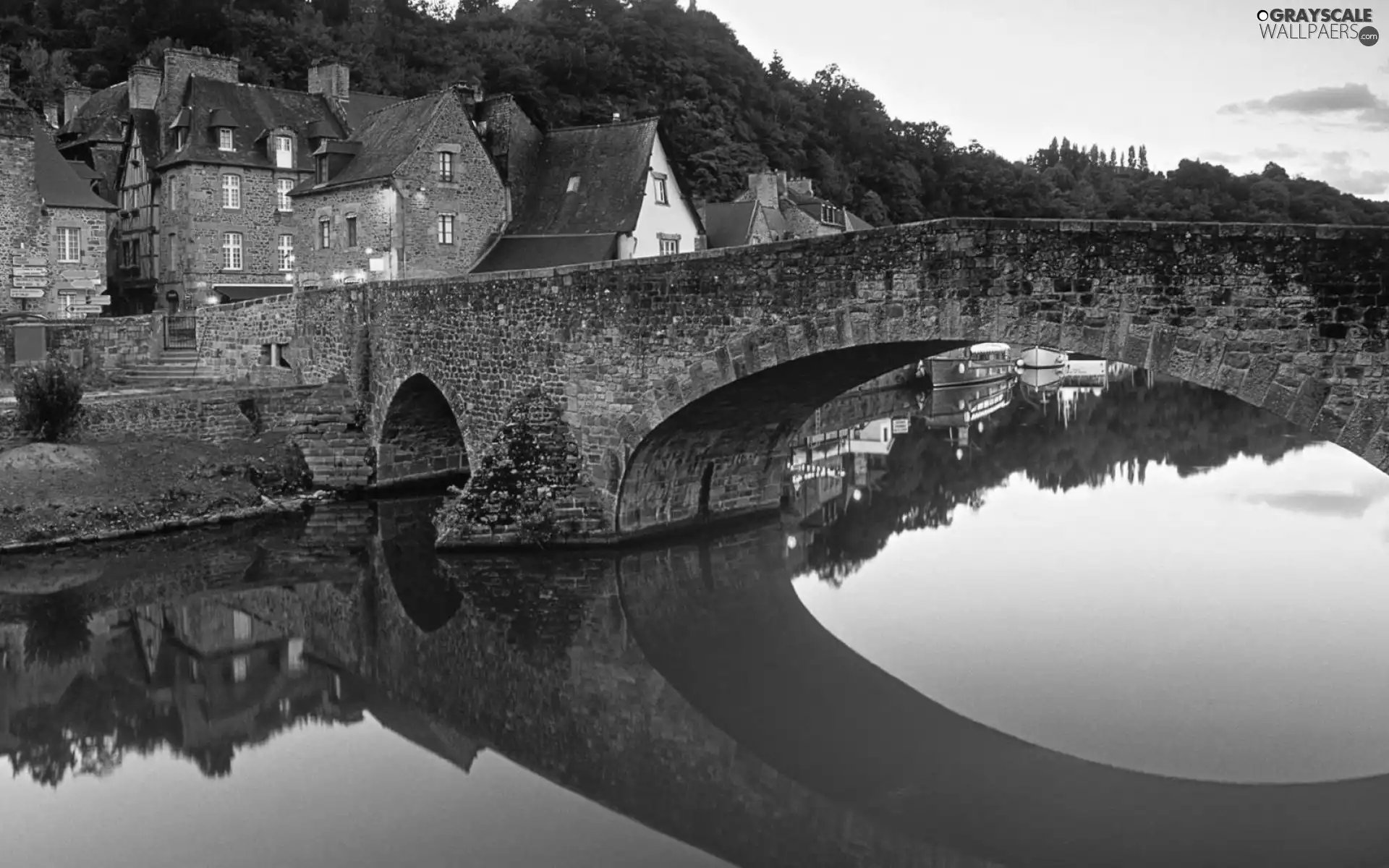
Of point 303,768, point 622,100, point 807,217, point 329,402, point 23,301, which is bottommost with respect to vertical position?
point 303,768

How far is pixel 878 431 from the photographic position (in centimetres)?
2783

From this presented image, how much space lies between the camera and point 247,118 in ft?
106

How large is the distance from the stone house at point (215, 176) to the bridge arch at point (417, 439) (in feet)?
38.3

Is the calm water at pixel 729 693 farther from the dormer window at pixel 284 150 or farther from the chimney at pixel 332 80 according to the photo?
the chimney at pixel 332 80

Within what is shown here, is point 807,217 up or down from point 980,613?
up

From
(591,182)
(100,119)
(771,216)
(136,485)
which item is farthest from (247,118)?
(136,485)

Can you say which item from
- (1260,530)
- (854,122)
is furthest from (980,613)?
(854,122)

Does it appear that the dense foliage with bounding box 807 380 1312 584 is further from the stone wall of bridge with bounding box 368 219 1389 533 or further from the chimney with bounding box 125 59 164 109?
the chimney with bounding box 125 59 164 109

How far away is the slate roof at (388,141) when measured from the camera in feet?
85.5

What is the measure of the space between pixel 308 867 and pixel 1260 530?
14245 millimetres

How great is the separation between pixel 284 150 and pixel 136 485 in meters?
16.2

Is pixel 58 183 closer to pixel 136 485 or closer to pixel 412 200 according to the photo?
pixel 412 200

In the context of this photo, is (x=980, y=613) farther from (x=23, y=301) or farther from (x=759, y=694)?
(x=23, y=301)

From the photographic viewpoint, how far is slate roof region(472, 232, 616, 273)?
2502cm
